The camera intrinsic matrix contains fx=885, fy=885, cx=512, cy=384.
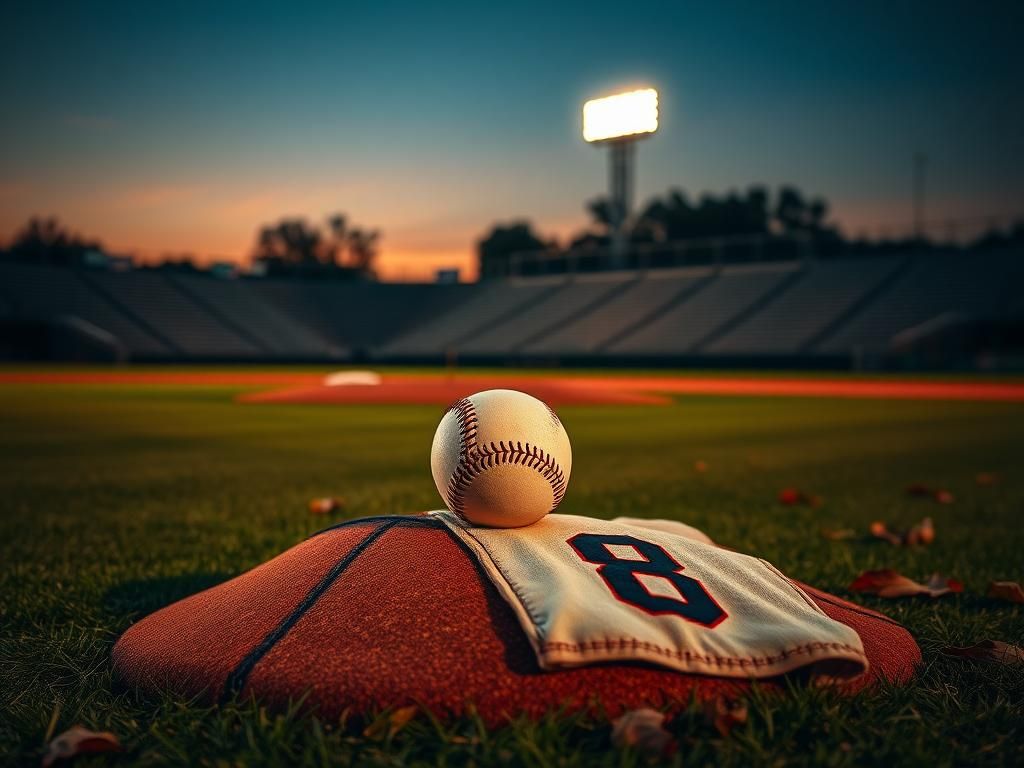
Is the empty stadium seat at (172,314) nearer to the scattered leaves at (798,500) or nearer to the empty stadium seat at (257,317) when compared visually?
the empty stadium seat at (257,317)

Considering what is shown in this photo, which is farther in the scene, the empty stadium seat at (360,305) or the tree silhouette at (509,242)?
the tree silhouette at (509,242)

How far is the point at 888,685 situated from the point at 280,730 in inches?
62.7

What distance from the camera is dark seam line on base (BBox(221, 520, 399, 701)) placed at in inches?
88.4

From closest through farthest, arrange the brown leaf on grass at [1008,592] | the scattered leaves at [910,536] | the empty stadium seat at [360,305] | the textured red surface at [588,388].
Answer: the brown leaf on grass at [1008,592]
the scattered leaves at [910,536]
the textured red surface at [588,388]
the empty stadium seat at [360,305]

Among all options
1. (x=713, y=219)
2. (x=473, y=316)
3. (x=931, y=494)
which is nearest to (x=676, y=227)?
(x=713, y=219)

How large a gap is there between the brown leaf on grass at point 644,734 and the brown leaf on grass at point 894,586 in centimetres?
192

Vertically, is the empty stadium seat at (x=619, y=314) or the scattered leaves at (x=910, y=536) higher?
the empty stadium seat at (x=619, y=314)

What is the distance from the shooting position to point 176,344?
143ft

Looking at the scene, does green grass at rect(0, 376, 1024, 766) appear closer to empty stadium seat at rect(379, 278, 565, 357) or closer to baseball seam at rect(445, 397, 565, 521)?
baseball seam at rect(445, 397, 565, 521)

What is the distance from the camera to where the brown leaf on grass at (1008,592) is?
3.48m

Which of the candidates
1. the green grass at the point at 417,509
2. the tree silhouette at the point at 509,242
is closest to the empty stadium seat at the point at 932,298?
the green grass at the point at 417,509

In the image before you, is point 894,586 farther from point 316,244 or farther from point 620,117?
point 316,244

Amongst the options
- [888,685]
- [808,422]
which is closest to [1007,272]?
[808,422]

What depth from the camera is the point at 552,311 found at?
159 ft
